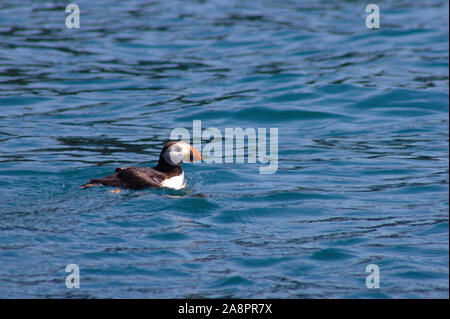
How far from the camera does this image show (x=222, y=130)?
40.5 feet

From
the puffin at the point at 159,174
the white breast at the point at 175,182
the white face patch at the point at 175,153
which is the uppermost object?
the white face patch at the point at 175,153

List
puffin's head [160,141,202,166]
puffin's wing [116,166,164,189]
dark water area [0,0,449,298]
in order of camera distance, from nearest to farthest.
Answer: dark water area [0,0,449,298] → puffin's wing [116,166,164,189] → puffin's head [160,141,202,166]

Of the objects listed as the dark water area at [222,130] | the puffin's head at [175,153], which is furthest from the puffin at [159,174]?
the dark water area at [222,130]

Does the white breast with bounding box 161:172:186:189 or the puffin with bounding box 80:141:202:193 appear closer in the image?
the puffin with bounding box 80:141:202:193

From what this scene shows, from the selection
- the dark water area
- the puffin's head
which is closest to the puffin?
the puffin's head

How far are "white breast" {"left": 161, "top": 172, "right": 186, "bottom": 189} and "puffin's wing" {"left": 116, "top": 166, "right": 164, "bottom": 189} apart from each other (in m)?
0.10

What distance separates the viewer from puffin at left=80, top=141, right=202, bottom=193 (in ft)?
28.6

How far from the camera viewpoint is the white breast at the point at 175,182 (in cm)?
903

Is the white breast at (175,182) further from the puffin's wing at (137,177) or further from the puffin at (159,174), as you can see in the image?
the puffin's wing at (137,177)

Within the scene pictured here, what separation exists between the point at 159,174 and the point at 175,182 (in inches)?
10.3

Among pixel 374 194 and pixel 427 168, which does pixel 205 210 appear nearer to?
pixel 374 194

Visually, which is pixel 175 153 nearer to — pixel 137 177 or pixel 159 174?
pixel 159 174

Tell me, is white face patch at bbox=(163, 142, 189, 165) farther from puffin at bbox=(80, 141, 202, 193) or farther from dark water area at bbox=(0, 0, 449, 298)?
dark water area at bbox=(0, 0, 449, 298)

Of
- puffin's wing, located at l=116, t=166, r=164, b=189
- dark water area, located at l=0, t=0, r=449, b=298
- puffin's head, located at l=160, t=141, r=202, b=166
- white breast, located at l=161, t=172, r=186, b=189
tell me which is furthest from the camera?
puffin's head, located at l=160, t=141, r=202, b=166
